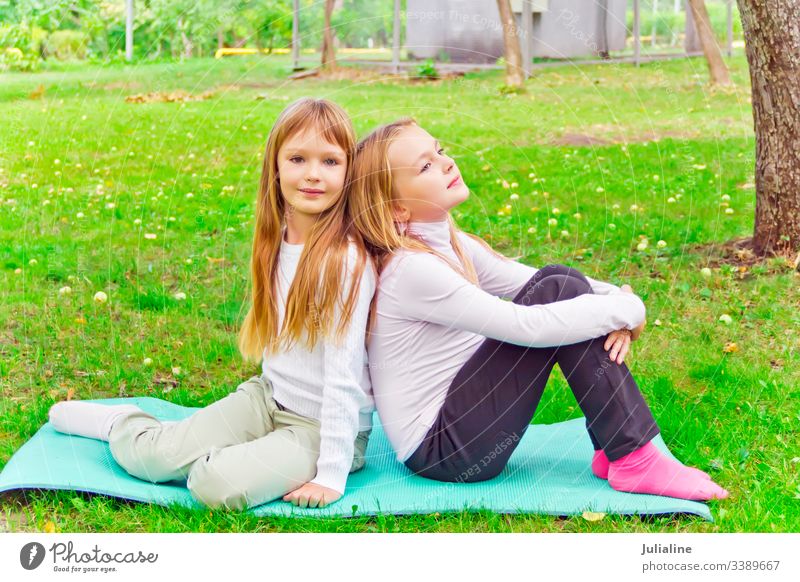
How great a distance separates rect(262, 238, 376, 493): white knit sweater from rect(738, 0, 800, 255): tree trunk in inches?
82.8

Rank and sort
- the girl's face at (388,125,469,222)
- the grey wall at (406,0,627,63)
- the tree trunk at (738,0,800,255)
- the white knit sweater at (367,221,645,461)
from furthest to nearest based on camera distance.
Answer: the grey wall at (406,0,627,63)
the tree trunk at (738,0,800,255)
the girl's face at (388,125,469,222)
the white knit sweater at (367,221,645,461)

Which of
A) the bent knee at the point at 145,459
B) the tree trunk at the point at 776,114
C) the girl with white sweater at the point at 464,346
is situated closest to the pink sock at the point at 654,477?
the girl with white sweater at the point at 464,346

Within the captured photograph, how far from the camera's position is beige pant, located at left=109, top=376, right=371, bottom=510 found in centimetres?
235

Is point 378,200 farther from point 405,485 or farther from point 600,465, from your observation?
point 600,465

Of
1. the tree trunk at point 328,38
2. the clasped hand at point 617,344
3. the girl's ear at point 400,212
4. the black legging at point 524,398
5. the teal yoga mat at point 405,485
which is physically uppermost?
the tree trunk at point 328,38

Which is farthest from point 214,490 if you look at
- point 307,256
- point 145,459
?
point 307,256

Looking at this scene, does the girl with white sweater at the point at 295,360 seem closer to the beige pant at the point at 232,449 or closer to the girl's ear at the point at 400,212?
the beige pant at the point at 232,449

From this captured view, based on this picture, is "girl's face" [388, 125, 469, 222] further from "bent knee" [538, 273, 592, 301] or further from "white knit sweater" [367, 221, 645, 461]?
"bent knee" [538, 273, 592, 301]

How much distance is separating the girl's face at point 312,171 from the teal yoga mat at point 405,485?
695 mm

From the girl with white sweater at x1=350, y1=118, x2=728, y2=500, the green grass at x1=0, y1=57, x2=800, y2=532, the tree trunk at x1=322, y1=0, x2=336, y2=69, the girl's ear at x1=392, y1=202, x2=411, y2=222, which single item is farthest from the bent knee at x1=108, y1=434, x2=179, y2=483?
the tree trunk at x1=322, y1=0, x2=336, y2=69

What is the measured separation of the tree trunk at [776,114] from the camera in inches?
143

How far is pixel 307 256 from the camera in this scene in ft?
7.79

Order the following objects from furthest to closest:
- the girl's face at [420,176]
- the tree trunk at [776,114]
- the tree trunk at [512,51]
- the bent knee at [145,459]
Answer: the tree trunk at [512,51] → the tree trunk at [776,114] → the bent knee at [145,459] → the girl's face at [420,176]

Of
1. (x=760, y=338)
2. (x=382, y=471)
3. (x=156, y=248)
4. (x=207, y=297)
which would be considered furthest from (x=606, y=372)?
(x=156, y=248)
